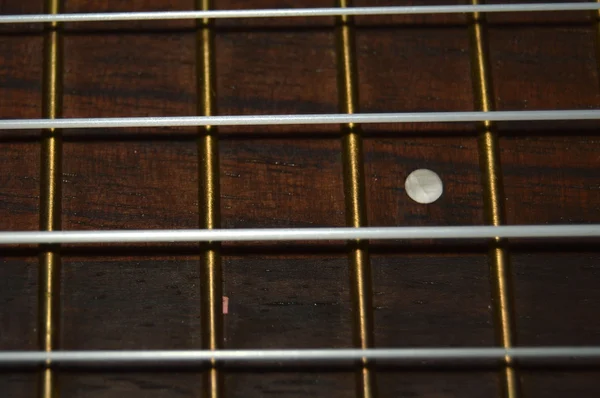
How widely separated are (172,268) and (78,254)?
0.11 meters

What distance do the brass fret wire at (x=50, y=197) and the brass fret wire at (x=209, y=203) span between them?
163 mm

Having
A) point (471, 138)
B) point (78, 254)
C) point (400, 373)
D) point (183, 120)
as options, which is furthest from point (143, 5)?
point (400, 373)

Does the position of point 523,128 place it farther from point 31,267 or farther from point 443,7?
point 31,267

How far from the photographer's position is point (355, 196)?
82 cm

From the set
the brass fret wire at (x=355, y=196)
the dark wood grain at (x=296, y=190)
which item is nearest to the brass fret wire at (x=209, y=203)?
the dark wood grain at (x=296, y=190)

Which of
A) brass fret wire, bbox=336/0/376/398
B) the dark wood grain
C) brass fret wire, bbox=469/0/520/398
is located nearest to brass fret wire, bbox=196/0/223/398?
the dark wood grain

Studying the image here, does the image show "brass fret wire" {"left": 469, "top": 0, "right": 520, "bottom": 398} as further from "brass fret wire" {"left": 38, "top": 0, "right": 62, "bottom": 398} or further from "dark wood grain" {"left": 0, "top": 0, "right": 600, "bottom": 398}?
"brass fret wire" {"left": 38, "top": 0, "right": 62, "bottom": 398}

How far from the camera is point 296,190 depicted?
0.83m

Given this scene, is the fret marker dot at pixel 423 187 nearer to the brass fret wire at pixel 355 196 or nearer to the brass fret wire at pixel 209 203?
the brass fret wire at pixel 355 196

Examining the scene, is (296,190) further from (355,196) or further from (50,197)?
(50,197)

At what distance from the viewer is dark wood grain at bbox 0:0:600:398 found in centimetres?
79

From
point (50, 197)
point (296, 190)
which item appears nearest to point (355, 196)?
point (296, 190)

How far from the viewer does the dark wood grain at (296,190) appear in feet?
2.61

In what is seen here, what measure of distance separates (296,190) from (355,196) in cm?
7
